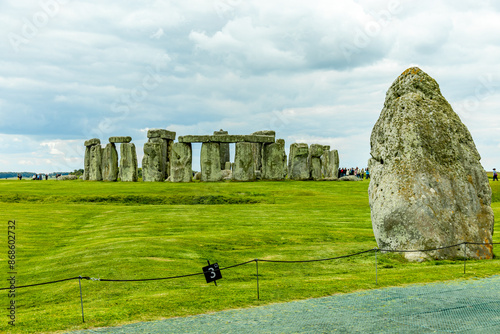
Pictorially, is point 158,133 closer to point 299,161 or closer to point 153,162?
point 153,162

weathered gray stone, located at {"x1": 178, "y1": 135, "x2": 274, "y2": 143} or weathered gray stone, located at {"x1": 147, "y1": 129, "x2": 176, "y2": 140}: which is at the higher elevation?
weathered gray stone, located at {"x1": 147, "y1": 129, "x2": 176, "y2": 140}

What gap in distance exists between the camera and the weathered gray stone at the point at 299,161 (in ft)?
153

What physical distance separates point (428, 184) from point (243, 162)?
29217 mm

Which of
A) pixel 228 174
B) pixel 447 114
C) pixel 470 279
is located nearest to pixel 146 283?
pixel 470 279

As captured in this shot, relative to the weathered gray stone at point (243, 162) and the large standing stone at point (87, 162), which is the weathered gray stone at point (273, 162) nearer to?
the weathered gray stone at point (243, 162)

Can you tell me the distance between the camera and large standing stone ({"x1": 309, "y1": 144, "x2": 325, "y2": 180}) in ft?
157

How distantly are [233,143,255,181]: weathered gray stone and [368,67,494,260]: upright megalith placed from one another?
90.9 ft

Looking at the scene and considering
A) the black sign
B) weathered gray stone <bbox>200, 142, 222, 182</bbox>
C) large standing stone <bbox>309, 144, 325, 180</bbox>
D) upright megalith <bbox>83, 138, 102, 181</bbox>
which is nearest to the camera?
the black sign

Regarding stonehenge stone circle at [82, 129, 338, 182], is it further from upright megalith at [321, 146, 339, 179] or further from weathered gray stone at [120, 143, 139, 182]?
upright megalith at [321, 146, 339, 179]

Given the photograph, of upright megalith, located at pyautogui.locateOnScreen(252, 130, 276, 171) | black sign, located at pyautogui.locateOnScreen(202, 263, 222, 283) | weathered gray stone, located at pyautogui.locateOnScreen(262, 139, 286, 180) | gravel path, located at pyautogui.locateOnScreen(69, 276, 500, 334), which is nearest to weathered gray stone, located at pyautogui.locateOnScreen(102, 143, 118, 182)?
upright megalith, located at pyautogui.locateOnScreen(252, 130, 276, 171)

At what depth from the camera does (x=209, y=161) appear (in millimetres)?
42094

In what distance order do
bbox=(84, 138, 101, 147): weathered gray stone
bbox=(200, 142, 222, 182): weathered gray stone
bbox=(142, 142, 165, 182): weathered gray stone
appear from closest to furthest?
bbox=(200, 142, 222, 182): weathered gray stone
bbox=(142, 142, 165, 182): weathered gray stone
bbox=(84, 138, 101, 147): weathered gray stone

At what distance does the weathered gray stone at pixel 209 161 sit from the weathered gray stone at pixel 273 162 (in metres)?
Result: 5.06

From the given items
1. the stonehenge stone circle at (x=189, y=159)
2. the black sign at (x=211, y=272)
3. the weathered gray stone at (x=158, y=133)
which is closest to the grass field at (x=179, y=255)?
the black sign at (x=211, y=272)
